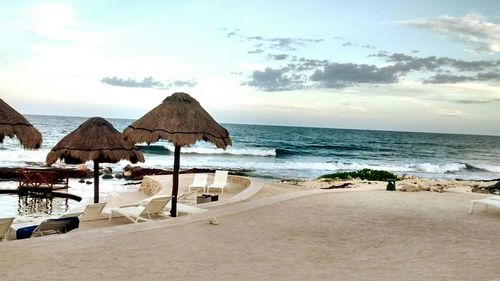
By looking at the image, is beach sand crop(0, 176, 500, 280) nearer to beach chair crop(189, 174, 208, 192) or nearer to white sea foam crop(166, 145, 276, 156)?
beach chair crop(189, 174, 208, 192)

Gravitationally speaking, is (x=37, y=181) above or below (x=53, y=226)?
below

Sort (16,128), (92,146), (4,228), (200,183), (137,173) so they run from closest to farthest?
(4,228) → (16,128) → (92,146) → (200,183) → (137,173)

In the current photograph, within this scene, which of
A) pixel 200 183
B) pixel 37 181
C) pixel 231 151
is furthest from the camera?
pixel 231 151

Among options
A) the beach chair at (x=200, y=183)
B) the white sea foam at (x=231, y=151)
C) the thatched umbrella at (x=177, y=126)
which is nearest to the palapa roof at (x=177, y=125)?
the thatched umbrella at (x=177, y=126)

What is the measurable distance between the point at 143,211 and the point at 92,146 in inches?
110

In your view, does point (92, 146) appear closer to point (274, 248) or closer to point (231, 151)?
point (274, 248)

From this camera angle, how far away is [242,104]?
56.4 m

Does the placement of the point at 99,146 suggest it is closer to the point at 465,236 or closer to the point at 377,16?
the point at 465,236

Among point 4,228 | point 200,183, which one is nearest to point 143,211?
point 4,228

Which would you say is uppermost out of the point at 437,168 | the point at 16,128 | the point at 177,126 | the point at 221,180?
the point at 177,126

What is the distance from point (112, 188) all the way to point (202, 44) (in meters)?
11.2

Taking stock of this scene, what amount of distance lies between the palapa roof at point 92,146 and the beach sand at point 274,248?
3.14 metres

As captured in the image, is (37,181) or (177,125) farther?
(37,181)

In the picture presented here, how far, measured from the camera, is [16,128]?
8031 millimetres
